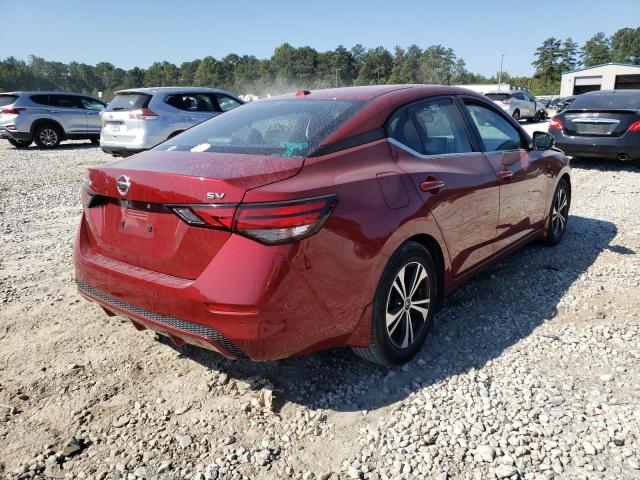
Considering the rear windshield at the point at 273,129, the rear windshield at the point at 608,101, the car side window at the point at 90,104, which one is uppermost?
the car side window at the point at 90,104

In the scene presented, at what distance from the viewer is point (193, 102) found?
11.1 meters

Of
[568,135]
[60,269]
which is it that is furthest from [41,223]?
[568,135]

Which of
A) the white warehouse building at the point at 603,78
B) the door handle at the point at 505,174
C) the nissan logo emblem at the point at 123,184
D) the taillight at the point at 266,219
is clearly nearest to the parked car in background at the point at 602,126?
the door handle at the point at 505,174

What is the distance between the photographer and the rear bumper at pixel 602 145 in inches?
336

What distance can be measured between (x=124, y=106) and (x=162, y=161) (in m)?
9.04

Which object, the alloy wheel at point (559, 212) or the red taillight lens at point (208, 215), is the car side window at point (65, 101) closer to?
the alloy wheel at point (559, 212)

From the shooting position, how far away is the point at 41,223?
613 centimetres

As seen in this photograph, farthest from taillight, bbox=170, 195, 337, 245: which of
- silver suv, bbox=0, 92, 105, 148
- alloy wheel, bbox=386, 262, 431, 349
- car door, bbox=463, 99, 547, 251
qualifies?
silver suv, bbox=0, 92, 105, 148

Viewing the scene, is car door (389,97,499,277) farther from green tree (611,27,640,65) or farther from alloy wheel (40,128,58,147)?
green tree (611,27,640,65)

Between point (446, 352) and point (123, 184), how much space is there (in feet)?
7.00

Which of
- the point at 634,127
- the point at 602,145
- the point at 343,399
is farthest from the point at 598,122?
the point at 343,399

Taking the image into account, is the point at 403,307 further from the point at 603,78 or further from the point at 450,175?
the point at 603,78

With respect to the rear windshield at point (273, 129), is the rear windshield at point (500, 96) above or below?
below

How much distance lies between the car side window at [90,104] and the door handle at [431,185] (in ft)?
51.0
